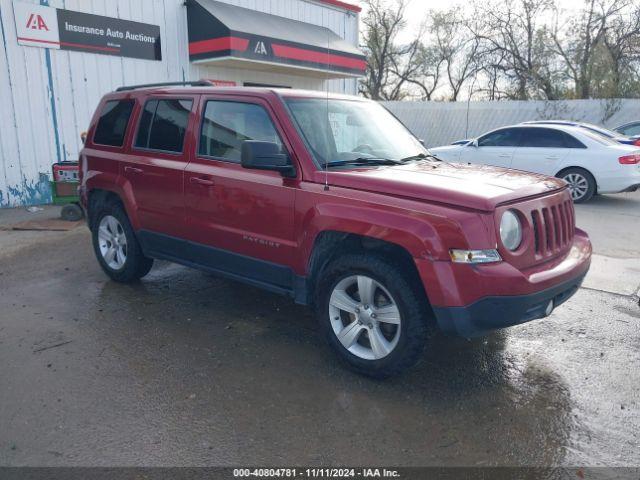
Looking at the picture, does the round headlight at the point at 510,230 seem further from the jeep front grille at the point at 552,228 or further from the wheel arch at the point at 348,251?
the wheel arch at the point at 348,251

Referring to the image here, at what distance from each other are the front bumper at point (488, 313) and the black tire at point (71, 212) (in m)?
7.76

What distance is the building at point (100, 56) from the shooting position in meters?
10.0

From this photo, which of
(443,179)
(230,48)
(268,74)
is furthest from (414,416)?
(268,74)

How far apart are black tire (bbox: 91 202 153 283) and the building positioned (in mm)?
4568

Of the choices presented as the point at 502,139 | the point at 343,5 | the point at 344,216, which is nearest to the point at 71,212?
the point at 344,216

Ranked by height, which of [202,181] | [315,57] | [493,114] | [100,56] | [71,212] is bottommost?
[71,212]

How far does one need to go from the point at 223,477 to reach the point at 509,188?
96.1 inches

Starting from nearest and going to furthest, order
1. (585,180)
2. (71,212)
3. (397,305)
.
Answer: (397,305) → (71,212) → (585,180)

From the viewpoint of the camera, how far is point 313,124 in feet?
13.6

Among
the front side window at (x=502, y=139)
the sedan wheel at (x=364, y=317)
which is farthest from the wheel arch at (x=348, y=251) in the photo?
the front side window at (x=502, y=139)

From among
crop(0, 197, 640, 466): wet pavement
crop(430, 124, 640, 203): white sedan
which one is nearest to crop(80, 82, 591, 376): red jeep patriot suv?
crop(0, 197, 640, 466): wet pavement

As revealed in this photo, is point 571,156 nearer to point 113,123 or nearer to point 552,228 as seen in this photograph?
point 552,228

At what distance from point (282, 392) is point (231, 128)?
217 centimetres

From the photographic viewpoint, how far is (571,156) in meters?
10.5
